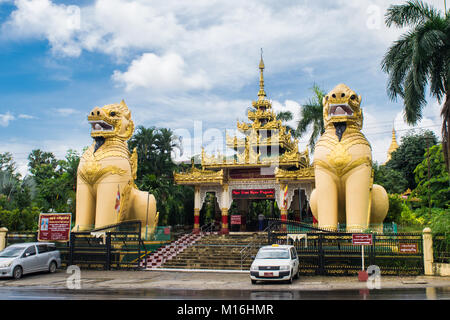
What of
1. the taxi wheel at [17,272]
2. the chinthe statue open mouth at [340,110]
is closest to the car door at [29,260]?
the taxi wheel at [17,272]

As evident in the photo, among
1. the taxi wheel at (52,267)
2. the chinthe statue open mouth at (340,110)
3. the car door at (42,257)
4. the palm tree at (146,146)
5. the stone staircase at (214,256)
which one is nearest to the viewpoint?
the car door at (42,257)

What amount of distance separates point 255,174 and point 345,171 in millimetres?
10606

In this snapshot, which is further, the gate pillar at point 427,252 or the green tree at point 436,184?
the green tree at point 436,184

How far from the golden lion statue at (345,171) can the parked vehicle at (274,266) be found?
4115 millimetres

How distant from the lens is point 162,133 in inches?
1470

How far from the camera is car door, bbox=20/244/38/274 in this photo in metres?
16.0

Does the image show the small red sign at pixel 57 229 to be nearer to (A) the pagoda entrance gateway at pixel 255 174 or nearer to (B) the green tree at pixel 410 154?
(A) the pagoda entrance gateway at pixel 255 174

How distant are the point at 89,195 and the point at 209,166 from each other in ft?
33.0

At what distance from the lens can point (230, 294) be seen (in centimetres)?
1120

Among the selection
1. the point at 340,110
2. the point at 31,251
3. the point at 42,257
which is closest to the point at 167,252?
the point at 42,257

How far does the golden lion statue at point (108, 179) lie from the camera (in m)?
19.8

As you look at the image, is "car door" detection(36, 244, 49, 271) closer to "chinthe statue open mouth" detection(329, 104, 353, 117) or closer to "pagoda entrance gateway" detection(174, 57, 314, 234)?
"pagoda entrance gateway" detection(174, 57, 314, 234)
